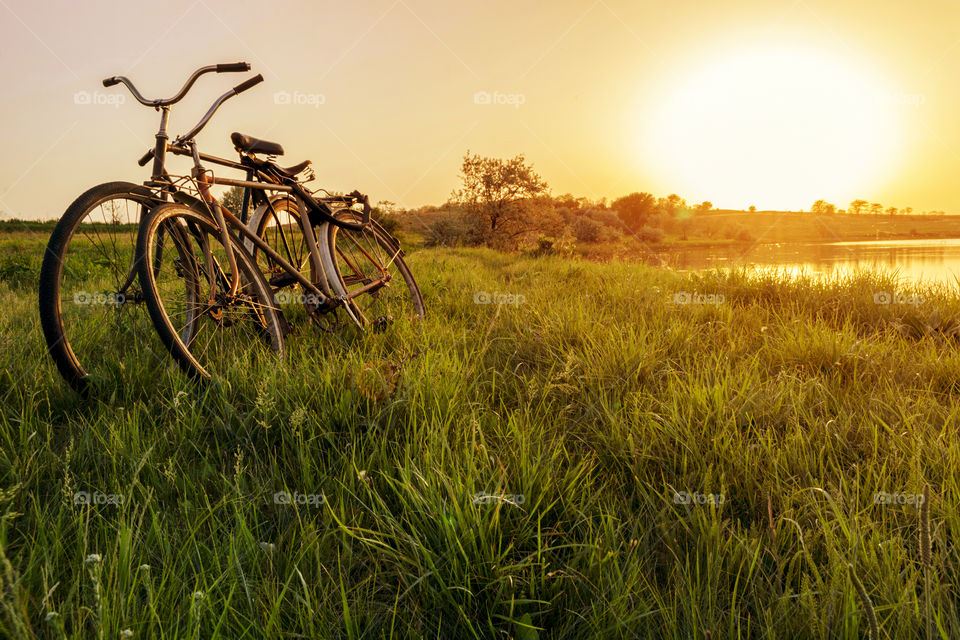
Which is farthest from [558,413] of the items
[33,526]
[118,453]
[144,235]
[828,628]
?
[144,235]

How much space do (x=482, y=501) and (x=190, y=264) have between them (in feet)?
7.65

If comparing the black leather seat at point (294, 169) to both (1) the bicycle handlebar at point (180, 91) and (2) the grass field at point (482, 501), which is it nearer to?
(1) the bicycle handlebar at point (180, 91)

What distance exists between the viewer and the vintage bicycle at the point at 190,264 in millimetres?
2260

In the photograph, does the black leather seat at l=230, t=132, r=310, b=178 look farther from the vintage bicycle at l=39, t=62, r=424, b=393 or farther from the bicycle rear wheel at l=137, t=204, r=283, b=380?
the bicycle rear wheel at l=137, t=204, r=283, b=380

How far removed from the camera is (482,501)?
145 centimetres

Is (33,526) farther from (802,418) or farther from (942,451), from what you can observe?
(942,451)

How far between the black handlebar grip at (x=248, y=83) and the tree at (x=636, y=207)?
139 feet

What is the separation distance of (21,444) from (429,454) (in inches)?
69.1

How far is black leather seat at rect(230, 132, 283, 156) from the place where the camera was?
3.18 meters

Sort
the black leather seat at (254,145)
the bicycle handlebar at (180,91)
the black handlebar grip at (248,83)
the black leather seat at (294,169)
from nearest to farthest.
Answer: the bicycle handlebar at (180,91), the black handlebar grip at (248,83), the black leather seat at (254,145), the black leather seat at (294,169)

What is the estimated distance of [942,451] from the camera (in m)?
1.86

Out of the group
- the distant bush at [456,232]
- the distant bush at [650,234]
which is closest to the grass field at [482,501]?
the distant bush at [456,232]

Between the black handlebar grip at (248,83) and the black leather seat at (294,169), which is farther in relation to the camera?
the black leather seat at (294,169)

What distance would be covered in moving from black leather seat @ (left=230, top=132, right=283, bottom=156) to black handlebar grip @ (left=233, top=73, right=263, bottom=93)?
16.8 inches
